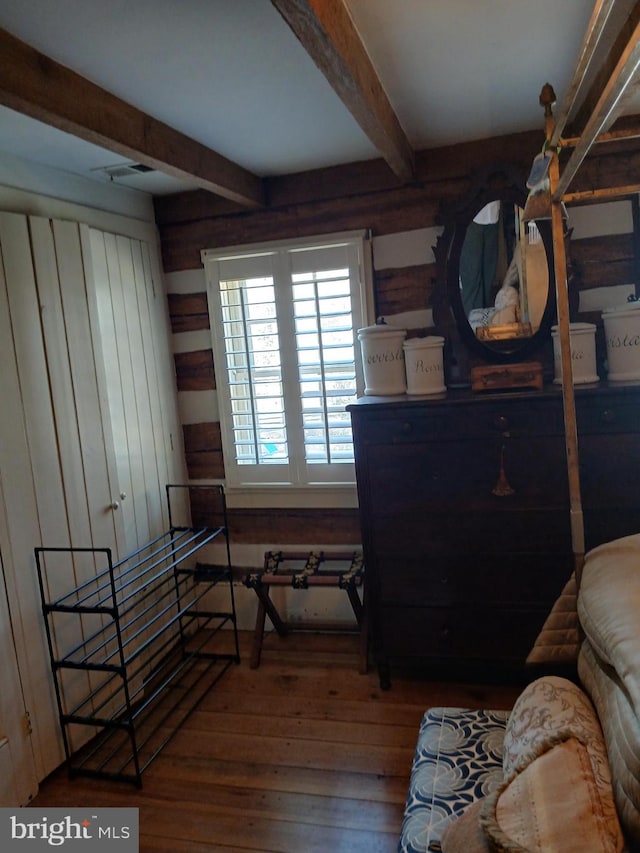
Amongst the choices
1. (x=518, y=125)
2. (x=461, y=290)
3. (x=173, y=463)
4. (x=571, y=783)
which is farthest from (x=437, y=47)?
(x=173, y=463)

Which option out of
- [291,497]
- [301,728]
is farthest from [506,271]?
[301,728]

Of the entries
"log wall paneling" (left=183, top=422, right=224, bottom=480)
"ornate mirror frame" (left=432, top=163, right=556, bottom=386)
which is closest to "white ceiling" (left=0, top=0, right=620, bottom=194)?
"ornate mirror frame" (left=432, top=163, right=556, bottom=386)

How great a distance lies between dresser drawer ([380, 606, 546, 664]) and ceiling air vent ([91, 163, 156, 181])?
214 centimetres

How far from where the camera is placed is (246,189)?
271 cm

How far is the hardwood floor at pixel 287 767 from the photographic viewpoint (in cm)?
191

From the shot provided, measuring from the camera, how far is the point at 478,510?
93.0 inches

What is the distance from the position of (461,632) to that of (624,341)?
132 centimetres

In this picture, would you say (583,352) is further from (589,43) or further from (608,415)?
(589,43)

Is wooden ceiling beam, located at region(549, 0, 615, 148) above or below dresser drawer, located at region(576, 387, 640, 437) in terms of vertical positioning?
above

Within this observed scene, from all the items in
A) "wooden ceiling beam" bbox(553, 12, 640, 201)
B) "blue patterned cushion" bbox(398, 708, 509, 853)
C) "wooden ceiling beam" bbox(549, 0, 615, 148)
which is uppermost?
"wooden ceiling beam" bbox(549, 0, 615, 148)

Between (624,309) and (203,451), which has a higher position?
(624,309)

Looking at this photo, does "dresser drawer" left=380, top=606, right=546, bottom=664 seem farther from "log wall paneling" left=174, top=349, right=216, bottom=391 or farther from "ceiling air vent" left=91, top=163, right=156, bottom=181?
"ceiling air vent" left=91, top=163, right=156, bottom=181

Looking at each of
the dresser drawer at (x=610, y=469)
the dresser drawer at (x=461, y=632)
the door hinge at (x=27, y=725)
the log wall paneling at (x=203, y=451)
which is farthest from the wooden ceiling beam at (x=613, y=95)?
the door hinge at (x=27, y=725)

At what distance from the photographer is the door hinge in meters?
2.10
